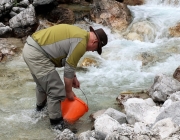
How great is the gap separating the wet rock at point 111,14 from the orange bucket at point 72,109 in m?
5.30

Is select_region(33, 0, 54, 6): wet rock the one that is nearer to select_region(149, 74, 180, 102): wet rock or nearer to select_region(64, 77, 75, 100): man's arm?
select_region(149, 74, 180, 102): wet rock

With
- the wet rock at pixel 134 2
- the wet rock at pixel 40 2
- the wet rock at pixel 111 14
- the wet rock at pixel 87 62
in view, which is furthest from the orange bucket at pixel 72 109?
the wet rock at pixel 134 2

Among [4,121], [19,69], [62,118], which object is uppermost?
[62,118]

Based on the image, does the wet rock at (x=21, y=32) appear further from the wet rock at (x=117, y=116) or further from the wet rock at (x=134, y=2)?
the wet rock at (x=117, y=116)

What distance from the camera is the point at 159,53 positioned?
7516mm

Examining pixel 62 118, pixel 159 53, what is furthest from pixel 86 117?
pixel 159 53

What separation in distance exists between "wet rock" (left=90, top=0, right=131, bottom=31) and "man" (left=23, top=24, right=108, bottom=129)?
5444mm

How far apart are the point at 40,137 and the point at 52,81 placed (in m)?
0.76

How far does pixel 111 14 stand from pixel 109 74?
3.39 metres

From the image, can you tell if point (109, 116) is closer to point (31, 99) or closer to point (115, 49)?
Result: point (31, 99)

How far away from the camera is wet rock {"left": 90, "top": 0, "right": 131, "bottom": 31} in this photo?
9.17 metres

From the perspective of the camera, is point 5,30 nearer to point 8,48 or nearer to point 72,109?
point 8,48

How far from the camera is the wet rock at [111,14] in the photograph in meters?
9.17

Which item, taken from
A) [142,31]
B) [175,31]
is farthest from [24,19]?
[175,31]
